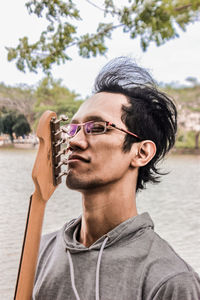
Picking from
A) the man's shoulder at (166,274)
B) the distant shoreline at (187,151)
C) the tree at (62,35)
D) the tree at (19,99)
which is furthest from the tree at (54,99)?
the distant shoreline at (187,151)

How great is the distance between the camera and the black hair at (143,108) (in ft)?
2.52

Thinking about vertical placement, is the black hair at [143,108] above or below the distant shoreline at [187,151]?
above

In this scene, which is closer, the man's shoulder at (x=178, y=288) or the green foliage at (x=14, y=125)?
the man's shoulder at (x=178, y=288)

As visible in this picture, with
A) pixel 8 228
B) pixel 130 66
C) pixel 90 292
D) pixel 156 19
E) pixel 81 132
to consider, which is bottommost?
pixel 8 228

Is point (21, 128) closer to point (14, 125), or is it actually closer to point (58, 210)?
point (14, 125)

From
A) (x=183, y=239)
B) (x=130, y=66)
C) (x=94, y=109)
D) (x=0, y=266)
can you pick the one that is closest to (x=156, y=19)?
(x=130, y=66)

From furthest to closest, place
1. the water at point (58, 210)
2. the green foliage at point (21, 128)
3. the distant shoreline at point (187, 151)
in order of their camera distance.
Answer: the distant shoreline at point (187, 151) < the water at point (58, 210) < the green foliage at point (21, 128)

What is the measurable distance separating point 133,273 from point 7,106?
2667mm

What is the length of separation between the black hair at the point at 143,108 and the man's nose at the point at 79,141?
2.5 inches

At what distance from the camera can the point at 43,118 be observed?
603 millimetres

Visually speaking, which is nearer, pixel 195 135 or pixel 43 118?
pixel 43 118

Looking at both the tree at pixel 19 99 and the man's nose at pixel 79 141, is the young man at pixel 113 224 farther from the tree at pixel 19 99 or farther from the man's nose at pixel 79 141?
the tree at pixel 19 99

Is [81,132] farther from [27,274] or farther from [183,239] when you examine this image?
[183,239]

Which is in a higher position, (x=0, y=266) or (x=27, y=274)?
(x=27, y=274)
